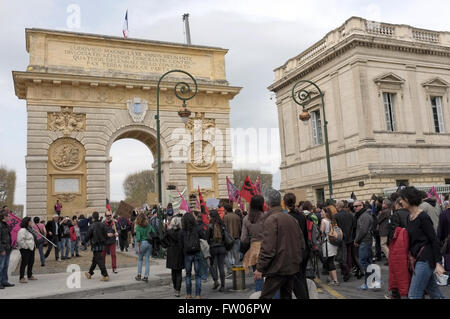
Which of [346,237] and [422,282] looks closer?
[422,282]

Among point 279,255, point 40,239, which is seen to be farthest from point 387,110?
point 279,255

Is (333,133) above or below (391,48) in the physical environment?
below

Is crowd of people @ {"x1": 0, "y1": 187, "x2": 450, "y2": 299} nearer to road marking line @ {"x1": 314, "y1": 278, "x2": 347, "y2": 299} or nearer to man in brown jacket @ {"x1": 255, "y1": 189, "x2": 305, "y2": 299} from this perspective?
man in brown jacket @ {"x1": 255, "y1": 189, "x2": 305, "y2": 299}

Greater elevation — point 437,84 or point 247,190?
point 437,84

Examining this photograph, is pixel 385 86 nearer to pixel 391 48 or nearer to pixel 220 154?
pixel 391 48

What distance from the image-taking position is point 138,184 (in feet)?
203

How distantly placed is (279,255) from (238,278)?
433 cm

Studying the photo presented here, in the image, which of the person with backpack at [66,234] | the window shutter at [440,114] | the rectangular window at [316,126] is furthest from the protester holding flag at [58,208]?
the window shutter at [440,114]

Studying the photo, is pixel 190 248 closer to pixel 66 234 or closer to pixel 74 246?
pixel 66 234

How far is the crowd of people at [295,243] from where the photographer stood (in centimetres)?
502

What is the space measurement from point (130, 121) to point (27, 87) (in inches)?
219

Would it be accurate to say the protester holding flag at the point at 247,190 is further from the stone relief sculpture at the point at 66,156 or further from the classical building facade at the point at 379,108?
the classical building facade at the point at 379,108

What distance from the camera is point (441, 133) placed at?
29203 millimetres
